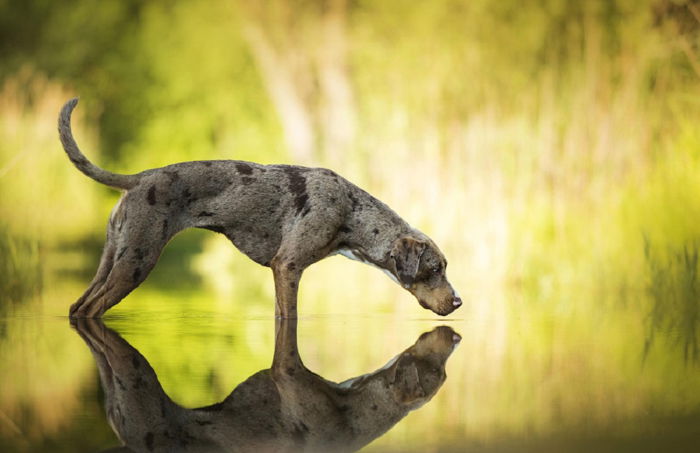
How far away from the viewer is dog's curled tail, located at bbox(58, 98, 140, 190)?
21.2ft

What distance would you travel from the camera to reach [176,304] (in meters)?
8.39

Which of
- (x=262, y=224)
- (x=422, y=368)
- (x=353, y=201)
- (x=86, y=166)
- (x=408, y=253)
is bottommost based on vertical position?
(x=422, y=368)

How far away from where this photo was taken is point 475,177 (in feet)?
37.7

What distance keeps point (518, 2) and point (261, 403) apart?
35.7ft

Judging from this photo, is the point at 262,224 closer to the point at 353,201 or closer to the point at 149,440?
the point at 353,201

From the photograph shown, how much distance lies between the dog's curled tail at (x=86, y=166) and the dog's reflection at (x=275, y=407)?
140 cm

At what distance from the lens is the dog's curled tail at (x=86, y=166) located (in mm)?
6465

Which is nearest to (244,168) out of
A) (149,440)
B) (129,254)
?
(129,254)

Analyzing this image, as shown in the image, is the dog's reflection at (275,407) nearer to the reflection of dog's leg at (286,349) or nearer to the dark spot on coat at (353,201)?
the reflection of dog's leg at (286,349)

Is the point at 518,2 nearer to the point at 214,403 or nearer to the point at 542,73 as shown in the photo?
the point at 542,73

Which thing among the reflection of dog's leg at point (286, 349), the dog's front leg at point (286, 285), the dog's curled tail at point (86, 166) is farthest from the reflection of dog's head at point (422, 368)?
the dog's curled tail at point (86, 166)

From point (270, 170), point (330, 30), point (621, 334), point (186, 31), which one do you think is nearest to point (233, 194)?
point (270, 170)

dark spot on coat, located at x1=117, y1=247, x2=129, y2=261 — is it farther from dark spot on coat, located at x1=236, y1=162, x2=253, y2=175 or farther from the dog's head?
the dog's head

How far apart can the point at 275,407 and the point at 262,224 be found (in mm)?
3059
